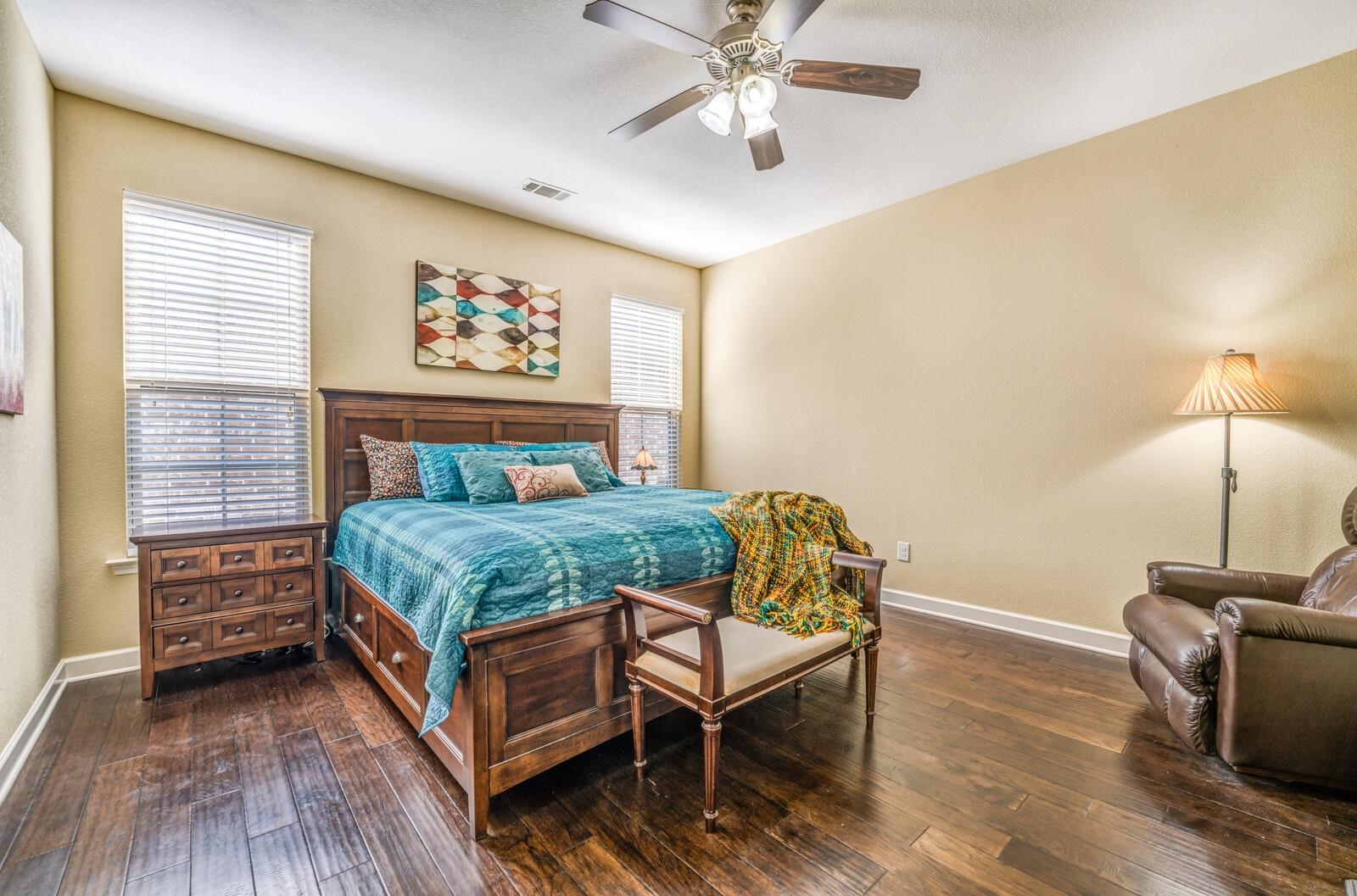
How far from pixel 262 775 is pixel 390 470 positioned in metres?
1.75

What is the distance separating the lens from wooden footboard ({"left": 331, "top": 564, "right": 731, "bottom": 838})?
1.71 meters

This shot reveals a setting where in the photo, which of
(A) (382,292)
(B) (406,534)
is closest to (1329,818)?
(B) (406,534)

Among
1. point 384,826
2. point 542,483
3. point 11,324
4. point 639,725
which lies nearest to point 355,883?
point 384,826

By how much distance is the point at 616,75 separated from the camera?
260 cm

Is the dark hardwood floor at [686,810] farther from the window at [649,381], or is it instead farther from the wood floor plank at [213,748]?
the window at [649,381]

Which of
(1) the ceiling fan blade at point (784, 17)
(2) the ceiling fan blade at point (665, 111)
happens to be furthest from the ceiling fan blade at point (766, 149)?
(1) the ceiling fan blade at point (784, 17)

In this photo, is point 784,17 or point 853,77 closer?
point 784,17

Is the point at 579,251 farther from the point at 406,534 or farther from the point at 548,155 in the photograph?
the point at 406,534

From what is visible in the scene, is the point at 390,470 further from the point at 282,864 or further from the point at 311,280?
the point at 282,864

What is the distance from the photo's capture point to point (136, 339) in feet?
9.43

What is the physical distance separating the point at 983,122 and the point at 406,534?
11.3 feet

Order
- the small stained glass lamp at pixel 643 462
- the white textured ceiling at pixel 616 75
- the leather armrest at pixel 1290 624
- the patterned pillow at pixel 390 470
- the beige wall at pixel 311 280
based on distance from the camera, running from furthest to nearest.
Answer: the small stained glass lamp at pixel 643 462 < the patterned pillow at pixel 390 470 < the beige wall at pixel 311 280 < the white textured ceiling at pixel 616 75 < the leather armrest at pixel 1290 624

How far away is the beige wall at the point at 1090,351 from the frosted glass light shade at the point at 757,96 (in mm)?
2070

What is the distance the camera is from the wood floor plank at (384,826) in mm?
1508
